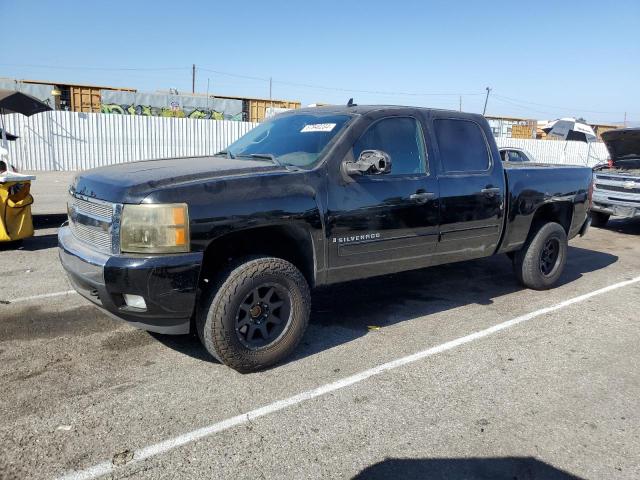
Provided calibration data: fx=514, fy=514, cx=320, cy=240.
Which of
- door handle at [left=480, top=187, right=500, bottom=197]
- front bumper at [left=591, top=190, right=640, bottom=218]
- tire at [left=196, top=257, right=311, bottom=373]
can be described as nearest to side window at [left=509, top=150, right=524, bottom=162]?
front bumper at [left=591, top=190, right=640, bottom=218]

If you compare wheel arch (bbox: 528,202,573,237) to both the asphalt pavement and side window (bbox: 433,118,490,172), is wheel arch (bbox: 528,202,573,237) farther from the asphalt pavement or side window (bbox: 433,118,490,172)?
side window (bbox: 433,118,490,172)

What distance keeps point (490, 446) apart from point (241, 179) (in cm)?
225

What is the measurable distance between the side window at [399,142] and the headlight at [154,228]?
164cm

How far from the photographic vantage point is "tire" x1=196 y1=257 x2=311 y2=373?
135 inches

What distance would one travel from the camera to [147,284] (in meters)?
3.18

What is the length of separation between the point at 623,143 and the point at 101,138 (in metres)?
18.7

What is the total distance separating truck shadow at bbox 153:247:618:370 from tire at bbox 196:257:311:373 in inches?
12.1

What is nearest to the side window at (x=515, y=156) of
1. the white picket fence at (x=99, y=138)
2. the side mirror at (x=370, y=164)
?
the side mirror at (x=370, y=164)

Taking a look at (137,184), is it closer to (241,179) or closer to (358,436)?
(241,179)

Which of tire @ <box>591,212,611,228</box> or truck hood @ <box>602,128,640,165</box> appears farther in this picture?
tire @ <box>591,212,611,228</box>

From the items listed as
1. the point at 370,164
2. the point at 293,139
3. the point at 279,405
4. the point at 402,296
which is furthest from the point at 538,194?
the point at 279,405

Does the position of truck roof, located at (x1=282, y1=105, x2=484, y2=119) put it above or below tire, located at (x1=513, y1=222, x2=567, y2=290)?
above

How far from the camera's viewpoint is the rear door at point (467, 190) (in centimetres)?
470

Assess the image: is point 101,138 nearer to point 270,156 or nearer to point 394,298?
point 394,298
